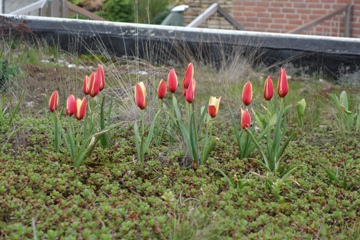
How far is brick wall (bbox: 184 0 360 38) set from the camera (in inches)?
439

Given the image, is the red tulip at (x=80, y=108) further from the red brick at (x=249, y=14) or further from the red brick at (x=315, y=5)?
the red brick at (x=249, y=14)

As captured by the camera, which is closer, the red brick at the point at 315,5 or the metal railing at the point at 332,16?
the metal railing at the point at 332,16

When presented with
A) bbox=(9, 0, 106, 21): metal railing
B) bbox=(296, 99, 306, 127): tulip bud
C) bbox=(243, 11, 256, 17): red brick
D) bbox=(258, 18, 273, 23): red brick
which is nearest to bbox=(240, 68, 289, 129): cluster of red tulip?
bbox=(296, 99, 306, 127): tulip bud

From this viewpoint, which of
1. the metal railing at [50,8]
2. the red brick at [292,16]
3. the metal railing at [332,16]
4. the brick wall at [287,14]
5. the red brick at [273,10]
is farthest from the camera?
the red brick at [273,10]

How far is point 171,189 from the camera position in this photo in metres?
4.07

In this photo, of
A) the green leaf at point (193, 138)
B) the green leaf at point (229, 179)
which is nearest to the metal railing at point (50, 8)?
the green leaf at point (193, 138)

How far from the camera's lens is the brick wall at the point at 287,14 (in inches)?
439

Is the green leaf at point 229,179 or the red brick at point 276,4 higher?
the red brick at point 276,4

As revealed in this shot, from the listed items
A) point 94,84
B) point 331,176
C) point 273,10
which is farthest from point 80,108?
point 273,10

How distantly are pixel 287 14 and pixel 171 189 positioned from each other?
7918mm

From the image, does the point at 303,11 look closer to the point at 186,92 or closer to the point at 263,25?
the point at 263,25

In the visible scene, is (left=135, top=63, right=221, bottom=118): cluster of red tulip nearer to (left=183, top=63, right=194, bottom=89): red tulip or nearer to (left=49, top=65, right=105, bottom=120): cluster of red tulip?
(left=183, top=63, right=194, bottom=89): red tulip

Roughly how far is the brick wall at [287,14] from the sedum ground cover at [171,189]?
231 inches

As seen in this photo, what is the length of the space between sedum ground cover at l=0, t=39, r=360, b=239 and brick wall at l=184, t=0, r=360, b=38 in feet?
19.2
